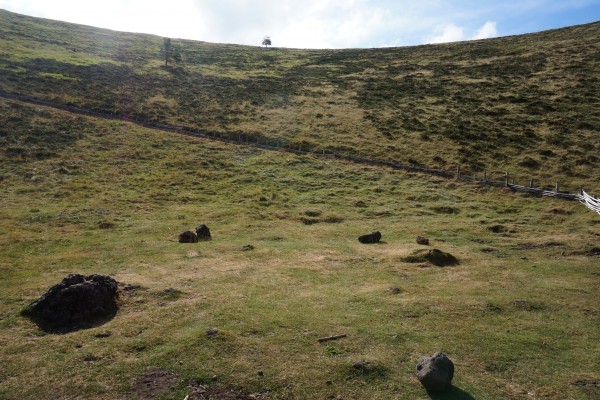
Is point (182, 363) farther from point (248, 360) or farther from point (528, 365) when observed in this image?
point (528, 365)

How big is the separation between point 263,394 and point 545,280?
54.3 ft

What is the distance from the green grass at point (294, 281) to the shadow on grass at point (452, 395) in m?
0.09

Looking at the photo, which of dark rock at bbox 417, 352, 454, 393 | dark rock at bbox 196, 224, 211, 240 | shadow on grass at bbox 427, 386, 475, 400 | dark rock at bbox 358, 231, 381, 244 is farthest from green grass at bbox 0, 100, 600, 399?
dark rock at bbox 196, 224, 211, 240

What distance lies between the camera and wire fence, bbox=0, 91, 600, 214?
40.9 meters

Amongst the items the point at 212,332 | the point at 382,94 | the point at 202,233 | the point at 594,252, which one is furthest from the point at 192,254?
the point at 382,94

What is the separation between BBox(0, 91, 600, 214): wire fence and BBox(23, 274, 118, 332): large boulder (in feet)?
119

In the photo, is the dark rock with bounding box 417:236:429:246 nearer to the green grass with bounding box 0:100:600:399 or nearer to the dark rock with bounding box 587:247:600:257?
the green grass with bounding box 0:100:600:399

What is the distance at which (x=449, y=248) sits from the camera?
29.2 metres

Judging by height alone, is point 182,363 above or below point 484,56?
below

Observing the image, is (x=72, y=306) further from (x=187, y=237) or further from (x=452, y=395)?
(x=452, y=395)

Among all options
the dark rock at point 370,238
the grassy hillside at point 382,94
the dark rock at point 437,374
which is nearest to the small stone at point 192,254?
the dark rock at point 370,238

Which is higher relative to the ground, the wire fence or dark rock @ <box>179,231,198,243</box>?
the wire fence

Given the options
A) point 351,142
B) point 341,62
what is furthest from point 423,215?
point 341,62

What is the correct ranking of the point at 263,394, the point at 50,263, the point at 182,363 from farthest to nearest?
the point at 50,263 → the point at 182,363 → the point at 263,394
